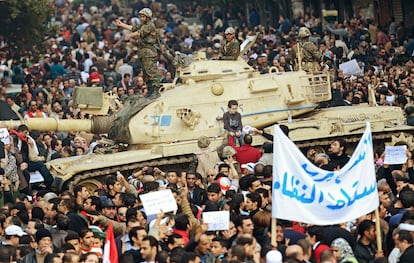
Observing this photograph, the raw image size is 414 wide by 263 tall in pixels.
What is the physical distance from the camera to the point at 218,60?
98.0 feet

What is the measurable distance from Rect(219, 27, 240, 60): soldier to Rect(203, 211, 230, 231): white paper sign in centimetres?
1052

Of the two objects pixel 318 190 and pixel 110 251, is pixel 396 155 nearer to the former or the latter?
pixel 318 190

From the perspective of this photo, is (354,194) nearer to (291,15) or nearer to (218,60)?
(218,60)

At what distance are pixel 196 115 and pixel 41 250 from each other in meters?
9.41

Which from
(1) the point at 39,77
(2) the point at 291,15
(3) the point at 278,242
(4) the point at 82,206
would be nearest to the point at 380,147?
(4) the point at 82,206

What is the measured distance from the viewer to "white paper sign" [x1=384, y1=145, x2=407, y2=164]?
23141 millimetres

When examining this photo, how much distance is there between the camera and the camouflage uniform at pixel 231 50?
29.8m

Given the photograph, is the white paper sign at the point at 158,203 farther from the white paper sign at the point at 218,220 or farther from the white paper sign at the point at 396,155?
the white paper sign at the point at 396,155

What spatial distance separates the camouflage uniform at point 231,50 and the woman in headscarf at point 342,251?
12097 mm

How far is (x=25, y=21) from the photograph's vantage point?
138ft

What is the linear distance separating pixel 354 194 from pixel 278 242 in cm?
124

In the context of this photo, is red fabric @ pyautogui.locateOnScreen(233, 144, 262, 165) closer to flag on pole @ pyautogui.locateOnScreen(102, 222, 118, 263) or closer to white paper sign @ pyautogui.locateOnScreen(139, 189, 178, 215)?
white paper sign @ pyautogui.locateOnScreen(139, 189, 178, 215)

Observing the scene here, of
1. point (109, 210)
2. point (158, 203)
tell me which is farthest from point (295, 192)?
point (109, 210)

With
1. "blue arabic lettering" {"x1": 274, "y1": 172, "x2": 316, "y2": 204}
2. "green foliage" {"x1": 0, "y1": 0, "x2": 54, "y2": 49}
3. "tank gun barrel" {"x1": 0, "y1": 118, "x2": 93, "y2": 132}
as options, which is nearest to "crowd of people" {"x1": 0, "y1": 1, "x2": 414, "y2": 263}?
"tank gun barrel" {"x1": 0, "y1": 118, "x2": 93, "y2": 132}
